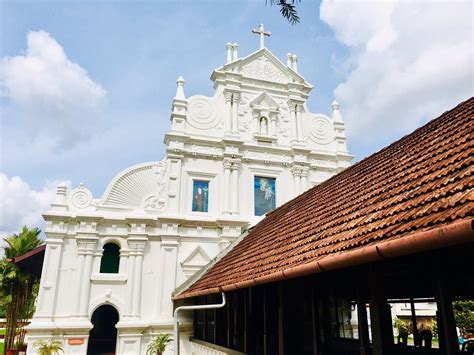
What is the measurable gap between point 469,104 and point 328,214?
9.65 ft

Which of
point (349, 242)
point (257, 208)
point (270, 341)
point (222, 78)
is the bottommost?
point (270, 341)

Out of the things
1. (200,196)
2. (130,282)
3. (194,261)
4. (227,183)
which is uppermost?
(227,183)

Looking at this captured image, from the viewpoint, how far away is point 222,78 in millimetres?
19172

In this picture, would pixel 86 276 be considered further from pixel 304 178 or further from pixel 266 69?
pixel 266 69

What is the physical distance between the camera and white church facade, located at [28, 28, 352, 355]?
14.7 metres

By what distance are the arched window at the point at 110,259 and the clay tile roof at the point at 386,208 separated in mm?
8443

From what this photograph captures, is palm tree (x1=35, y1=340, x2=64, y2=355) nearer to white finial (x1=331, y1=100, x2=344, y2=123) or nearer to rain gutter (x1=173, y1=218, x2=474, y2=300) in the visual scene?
rain gutter (x1=173, y1=218, x2=474, y2=300)

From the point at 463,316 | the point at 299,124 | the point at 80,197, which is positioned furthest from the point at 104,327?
the point at 463,316

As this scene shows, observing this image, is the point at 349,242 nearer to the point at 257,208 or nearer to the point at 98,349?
the point at 257,208

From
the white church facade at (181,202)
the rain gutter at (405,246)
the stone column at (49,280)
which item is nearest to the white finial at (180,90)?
the white church facade at (181,202)

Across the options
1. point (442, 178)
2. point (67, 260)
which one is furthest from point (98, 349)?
point (442, 178)

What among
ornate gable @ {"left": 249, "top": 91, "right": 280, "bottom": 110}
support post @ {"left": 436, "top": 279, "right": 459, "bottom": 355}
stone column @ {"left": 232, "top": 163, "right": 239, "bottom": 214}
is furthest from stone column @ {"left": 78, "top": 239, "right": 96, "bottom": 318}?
support post @ {"left": 436, "top": 279, "right": 459, "bottom": 355}

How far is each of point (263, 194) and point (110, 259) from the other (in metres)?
7.19

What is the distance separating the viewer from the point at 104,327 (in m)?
17.9
